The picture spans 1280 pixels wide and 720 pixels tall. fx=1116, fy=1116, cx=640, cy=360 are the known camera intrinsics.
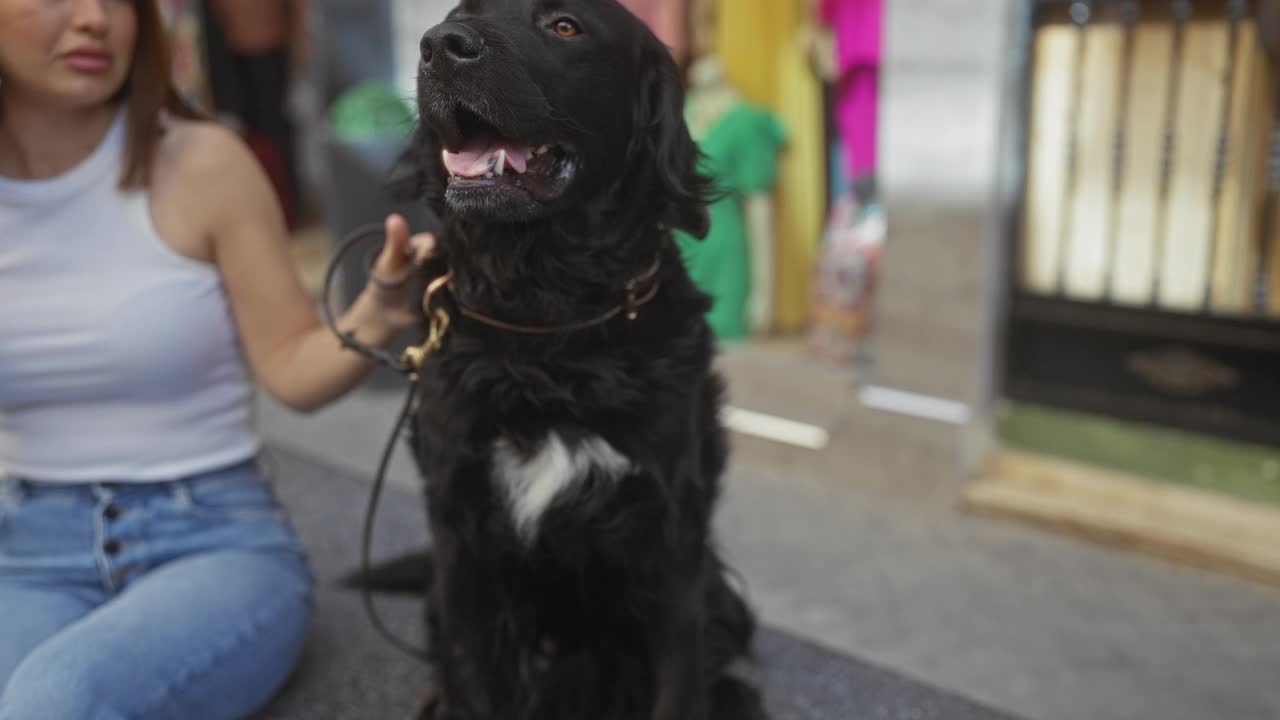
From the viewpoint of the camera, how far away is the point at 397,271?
50.4 inches

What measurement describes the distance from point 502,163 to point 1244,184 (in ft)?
5.35

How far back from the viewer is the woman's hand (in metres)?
1.24

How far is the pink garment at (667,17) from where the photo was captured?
2723 mm

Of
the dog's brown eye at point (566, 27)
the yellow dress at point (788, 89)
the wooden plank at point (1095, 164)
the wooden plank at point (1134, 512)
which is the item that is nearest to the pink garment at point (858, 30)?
the yellow dress at point (788, 89)

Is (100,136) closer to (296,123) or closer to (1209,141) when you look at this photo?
(1209,141)

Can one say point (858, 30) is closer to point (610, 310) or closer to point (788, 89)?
point (788, 89)

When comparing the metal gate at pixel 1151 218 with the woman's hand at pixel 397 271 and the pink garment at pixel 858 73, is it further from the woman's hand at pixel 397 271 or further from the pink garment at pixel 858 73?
the woman's hand at pixel 397 271

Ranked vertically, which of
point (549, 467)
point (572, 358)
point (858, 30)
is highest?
point (858, 30)

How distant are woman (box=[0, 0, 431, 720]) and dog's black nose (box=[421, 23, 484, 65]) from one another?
12.1 inches

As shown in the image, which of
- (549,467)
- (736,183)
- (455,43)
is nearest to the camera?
(455,43)

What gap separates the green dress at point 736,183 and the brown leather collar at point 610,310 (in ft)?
4.62

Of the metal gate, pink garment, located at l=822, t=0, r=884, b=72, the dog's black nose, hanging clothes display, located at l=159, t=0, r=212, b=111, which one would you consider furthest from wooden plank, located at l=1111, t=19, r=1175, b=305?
hanging clothes display, located at l=159, t=0, r=212, b=111

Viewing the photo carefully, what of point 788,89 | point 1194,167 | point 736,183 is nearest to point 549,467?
point 1194,167

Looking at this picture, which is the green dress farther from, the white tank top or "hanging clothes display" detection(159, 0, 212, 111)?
"hanging clothes display" detection(159, 0, 212, 111)
